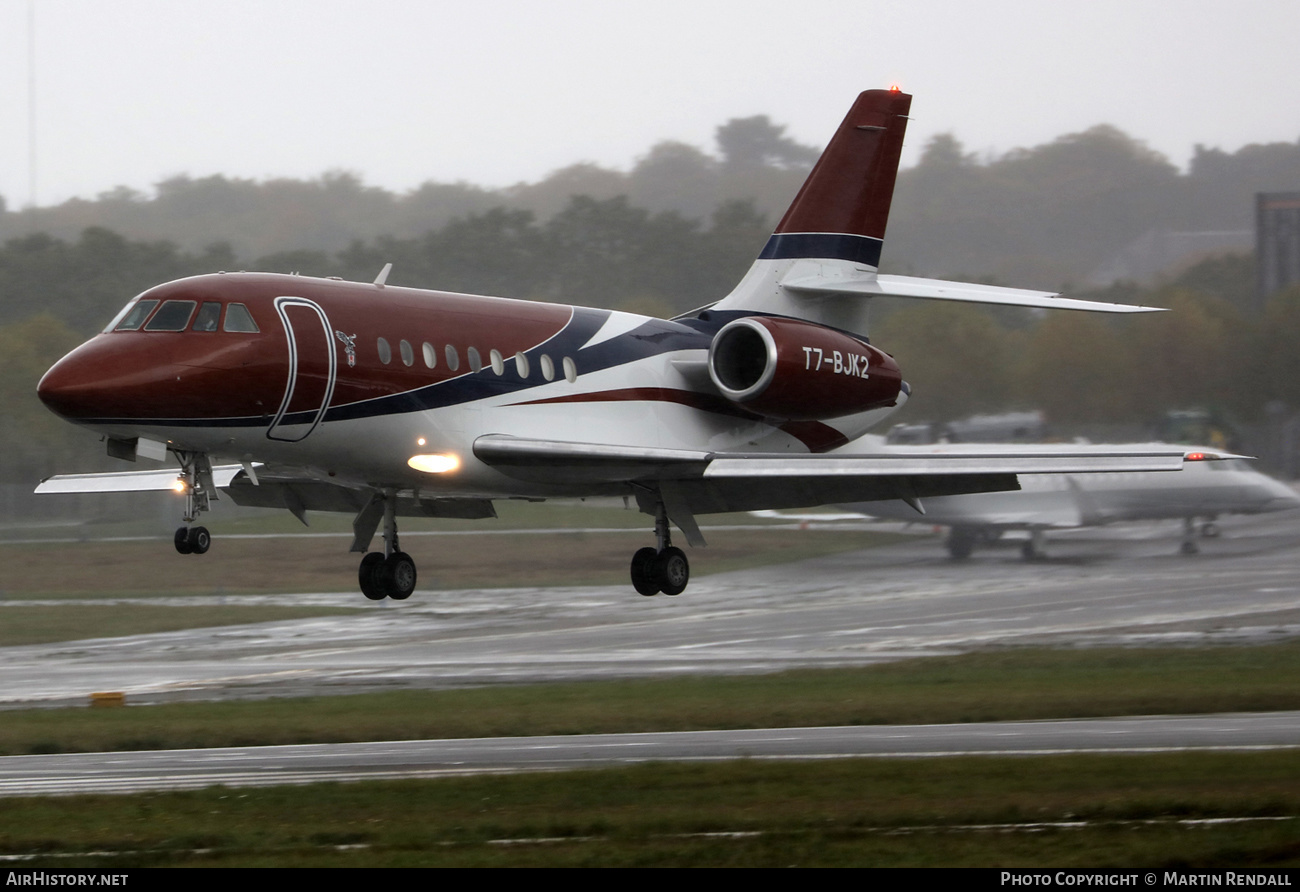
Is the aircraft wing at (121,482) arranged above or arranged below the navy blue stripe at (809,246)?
below

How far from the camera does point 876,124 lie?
24109 millimetres

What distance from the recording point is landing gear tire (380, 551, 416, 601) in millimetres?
20250

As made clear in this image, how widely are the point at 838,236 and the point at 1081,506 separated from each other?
34.6 m

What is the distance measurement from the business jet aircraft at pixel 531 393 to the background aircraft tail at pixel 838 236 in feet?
0.10

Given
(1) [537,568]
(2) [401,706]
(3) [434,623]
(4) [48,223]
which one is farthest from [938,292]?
(4) [48,223]

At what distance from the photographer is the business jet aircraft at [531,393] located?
1755 cm

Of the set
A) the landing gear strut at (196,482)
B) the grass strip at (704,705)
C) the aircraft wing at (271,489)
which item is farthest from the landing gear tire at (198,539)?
the grass strip at (704,705)

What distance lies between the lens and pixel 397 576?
20.3m

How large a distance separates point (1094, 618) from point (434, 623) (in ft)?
63.3

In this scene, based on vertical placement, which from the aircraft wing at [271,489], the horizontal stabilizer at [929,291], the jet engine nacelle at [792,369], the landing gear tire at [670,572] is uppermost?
the horizontal stabilizer at [929,291]

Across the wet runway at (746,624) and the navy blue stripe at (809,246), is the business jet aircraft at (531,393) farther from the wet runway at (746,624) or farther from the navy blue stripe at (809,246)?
the wet runway at (746,624)

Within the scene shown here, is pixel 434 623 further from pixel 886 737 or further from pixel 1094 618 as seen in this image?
pixel 886 737

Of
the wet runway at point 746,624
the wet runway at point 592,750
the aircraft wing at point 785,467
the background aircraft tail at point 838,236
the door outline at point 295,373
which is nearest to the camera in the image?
the door outline at point 295,373

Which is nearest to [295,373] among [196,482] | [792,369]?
[196,482]
